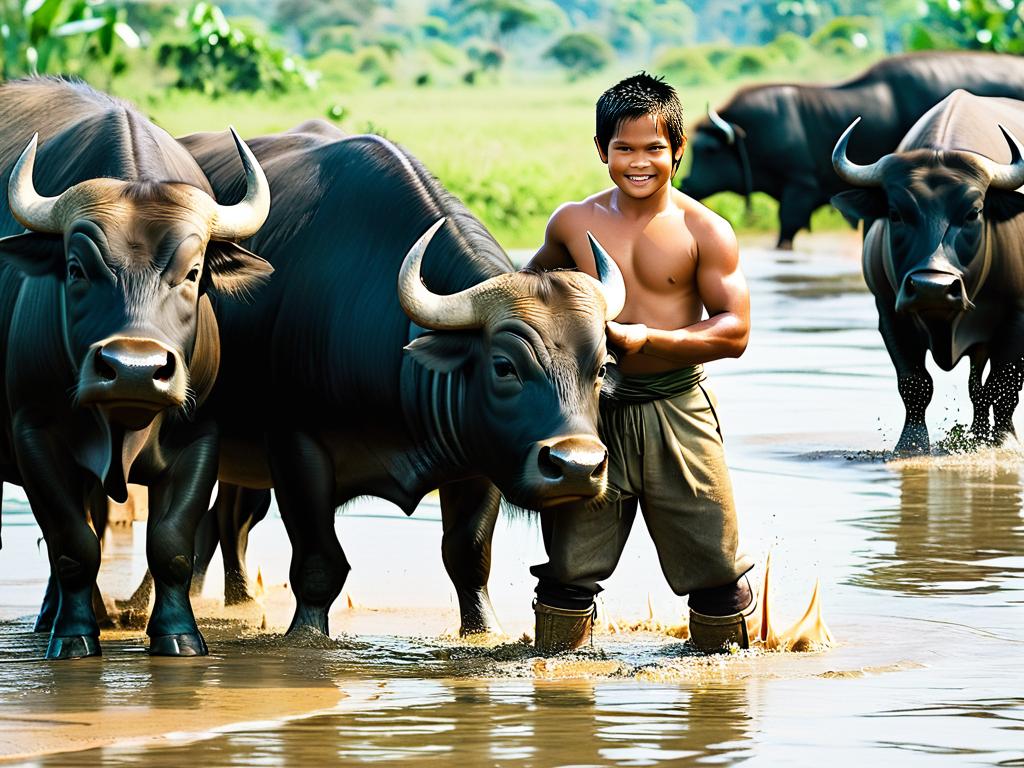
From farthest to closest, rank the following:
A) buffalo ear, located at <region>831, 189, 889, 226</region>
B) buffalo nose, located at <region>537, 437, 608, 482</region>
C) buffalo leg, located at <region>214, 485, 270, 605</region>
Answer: buffalo ear, located at <region>831, 189, 889, 226</region> → buffalo leg, located at <region>214, 485, 270, 605</region> → buffalo nose, located at <region>537, 437, 608, 482</region>

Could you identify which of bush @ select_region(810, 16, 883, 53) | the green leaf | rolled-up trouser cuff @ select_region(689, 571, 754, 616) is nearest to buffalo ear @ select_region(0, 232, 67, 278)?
rolled-up trouser cuff @ select_region(689, 571, 754, 616)

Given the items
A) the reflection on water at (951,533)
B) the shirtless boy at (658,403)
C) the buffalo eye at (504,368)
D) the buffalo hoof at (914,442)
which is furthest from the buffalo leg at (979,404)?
the buffalo eye at (504,368)

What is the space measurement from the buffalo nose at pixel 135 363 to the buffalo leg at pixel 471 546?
1.46 m

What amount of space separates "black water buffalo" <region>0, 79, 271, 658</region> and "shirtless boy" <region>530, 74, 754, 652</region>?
1.21 m

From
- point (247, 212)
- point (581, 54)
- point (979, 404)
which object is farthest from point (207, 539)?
point (581, 54)

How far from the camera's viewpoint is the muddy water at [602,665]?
535 cm

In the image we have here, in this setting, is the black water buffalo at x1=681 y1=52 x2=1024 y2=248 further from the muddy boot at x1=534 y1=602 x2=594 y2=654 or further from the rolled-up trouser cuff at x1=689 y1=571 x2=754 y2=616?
the muddy boot at x1=534 y1=602 x2=594 y2=654

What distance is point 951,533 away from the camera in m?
9.14

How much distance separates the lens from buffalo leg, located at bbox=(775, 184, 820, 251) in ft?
87.9

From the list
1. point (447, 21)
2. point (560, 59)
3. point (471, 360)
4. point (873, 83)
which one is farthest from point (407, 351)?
point (447, 21)

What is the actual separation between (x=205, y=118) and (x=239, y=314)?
115 feet

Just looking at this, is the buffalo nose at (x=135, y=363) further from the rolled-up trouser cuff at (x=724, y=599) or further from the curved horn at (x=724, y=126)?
the curved horn at (x=724, y=126)

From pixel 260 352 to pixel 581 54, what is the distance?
83.3 metres

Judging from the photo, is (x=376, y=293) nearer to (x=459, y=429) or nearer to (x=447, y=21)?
(x=459, y=429)
